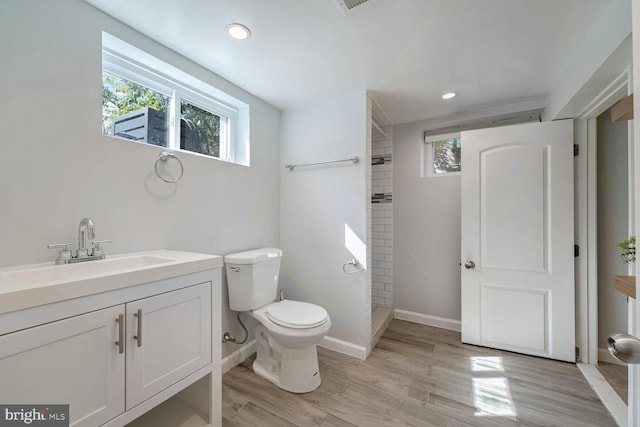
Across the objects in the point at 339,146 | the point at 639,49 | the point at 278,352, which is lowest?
the point at 278,352

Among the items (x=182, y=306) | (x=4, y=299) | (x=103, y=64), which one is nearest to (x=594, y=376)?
(x=182, y=306)

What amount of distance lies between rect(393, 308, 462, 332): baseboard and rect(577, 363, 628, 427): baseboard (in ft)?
2.95

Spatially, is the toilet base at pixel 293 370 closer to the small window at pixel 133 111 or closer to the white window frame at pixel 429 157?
the small window at pixel 133 111

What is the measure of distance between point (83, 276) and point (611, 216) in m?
3.41

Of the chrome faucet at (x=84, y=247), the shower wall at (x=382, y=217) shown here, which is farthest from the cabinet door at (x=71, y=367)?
the shower wall at (x=382, y=217)

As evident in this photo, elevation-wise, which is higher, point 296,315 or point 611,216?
point 611,216

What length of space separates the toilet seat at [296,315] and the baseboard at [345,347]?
1.80 ft

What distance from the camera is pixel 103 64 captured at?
146 cm

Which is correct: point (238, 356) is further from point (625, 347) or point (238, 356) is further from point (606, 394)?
point (606, 394)

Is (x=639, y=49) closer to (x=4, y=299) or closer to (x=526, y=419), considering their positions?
(x=4, y=299)

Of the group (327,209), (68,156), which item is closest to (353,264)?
(327,209)

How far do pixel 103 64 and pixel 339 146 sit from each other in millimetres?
1648

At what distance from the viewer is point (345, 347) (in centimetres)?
216

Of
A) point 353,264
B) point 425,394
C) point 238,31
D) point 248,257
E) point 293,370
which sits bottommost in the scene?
point 425,394
